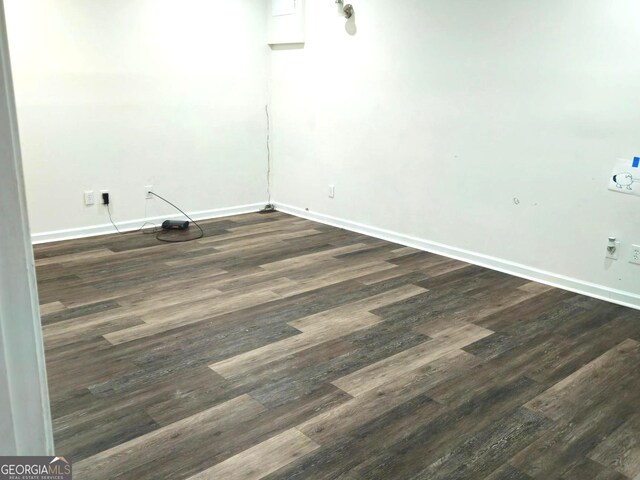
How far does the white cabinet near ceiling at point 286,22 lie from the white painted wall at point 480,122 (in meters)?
0.10

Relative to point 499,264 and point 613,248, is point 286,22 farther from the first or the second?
point 613,248

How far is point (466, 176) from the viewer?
423 cm

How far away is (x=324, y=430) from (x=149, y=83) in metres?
3.65

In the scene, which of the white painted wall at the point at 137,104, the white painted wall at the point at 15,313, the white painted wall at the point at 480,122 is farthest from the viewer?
the white painted wall at the point at 137,104

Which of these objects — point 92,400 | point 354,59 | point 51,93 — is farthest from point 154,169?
point 92,400

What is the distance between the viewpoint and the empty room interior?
2.11 meters

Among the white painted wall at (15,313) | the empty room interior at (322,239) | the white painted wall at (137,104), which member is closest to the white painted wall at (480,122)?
the empty room interior at (322,239)

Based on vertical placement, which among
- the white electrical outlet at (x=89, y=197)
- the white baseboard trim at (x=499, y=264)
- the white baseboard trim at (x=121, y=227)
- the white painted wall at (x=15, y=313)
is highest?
the white painted wall at (x=15, y=313)

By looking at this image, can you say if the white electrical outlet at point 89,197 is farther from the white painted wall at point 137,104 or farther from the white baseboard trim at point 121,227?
the white baseboard trim at point 121,227

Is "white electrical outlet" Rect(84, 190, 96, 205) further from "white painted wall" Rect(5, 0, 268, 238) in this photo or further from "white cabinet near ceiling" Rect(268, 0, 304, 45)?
"white cabinet near ceiling" Rect(268, 0, 304, 45)

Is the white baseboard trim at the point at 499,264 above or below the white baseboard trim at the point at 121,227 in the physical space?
below

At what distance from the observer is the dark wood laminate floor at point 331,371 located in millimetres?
2066

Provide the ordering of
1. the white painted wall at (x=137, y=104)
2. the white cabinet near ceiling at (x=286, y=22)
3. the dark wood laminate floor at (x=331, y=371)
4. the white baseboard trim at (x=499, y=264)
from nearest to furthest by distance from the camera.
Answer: the dark wood laminate floor at (x=331, y=371) < the white baseboard trim at (x=499, y=264) < the white painted wall at (x=137, y=104) < the white cabinet near ceiling at (x=286, y=22)

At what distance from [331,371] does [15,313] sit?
2277 mm
